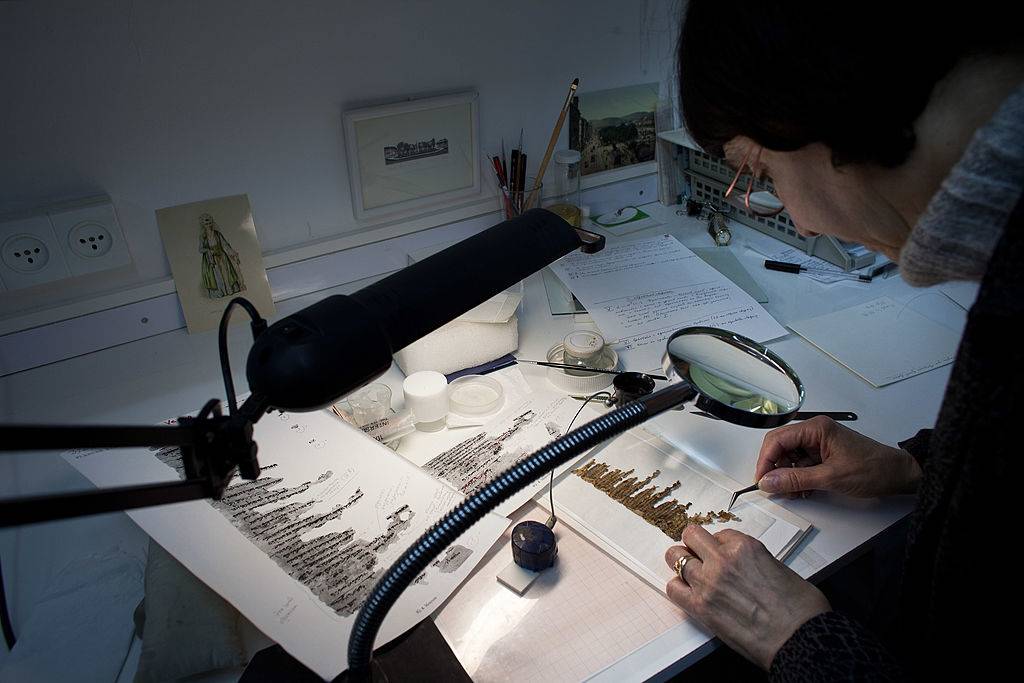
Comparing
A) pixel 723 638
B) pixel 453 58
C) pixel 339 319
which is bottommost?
pixel 723 638

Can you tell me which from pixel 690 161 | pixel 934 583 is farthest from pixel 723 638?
pixel 690 161

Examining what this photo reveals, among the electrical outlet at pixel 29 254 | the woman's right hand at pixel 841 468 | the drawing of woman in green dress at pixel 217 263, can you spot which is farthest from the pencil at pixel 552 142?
the electrical outlet at pixel 29 254

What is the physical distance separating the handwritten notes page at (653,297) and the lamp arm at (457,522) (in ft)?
1.67

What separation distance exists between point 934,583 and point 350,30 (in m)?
1.01

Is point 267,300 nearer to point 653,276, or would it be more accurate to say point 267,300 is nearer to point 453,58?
point 453,58

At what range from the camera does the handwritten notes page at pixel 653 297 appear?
113 cm

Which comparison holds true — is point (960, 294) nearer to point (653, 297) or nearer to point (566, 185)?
point (653, 297)

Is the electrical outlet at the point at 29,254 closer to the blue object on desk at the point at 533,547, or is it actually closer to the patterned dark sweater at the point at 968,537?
the blue object on desk at the point at 533,547

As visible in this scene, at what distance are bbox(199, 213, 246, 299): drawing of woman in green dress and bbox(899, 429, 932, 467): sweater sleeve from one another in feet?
3.20

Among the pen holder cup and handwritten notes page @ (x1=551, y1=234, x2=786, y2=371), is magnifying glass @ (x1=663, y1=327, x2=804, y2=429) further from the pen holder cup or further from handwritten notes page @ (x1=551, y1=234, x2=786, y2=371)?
the pen holder cup

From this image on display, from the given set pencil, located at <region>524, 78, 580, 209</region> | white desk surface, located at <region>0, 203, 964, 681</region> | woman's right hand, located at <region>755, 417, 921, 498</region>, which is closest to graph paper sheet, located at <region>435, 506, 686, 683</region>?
white desk surface, located at <region>0, 203, 964, 681</region>

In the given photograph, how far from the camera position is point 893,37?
51cm

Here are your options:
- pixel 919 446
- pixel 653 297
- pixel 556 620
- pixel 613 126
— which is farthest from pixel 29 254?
pixel 919 446

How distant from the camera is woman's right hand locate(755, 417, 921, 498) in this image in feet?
2.73
